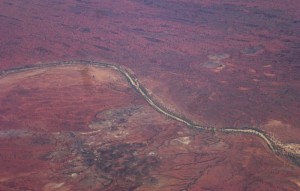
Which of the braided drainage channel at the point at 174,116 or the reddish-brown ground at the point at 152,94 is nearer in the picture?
the reddish-brown ground at the point at 152,94

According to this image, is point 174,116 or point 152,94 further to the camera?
point 152,94

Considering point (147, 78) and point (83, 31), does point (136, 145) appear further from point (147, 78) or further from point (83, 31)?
point (83, 31)

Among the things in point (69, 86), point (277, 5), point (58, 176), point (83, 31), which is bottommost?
point (58, 176)

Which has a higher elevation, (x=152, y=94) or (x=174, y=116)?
(x=152, y=94)

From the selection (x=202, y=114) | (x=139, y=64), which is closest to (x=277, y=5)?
(x=139, y=64)
